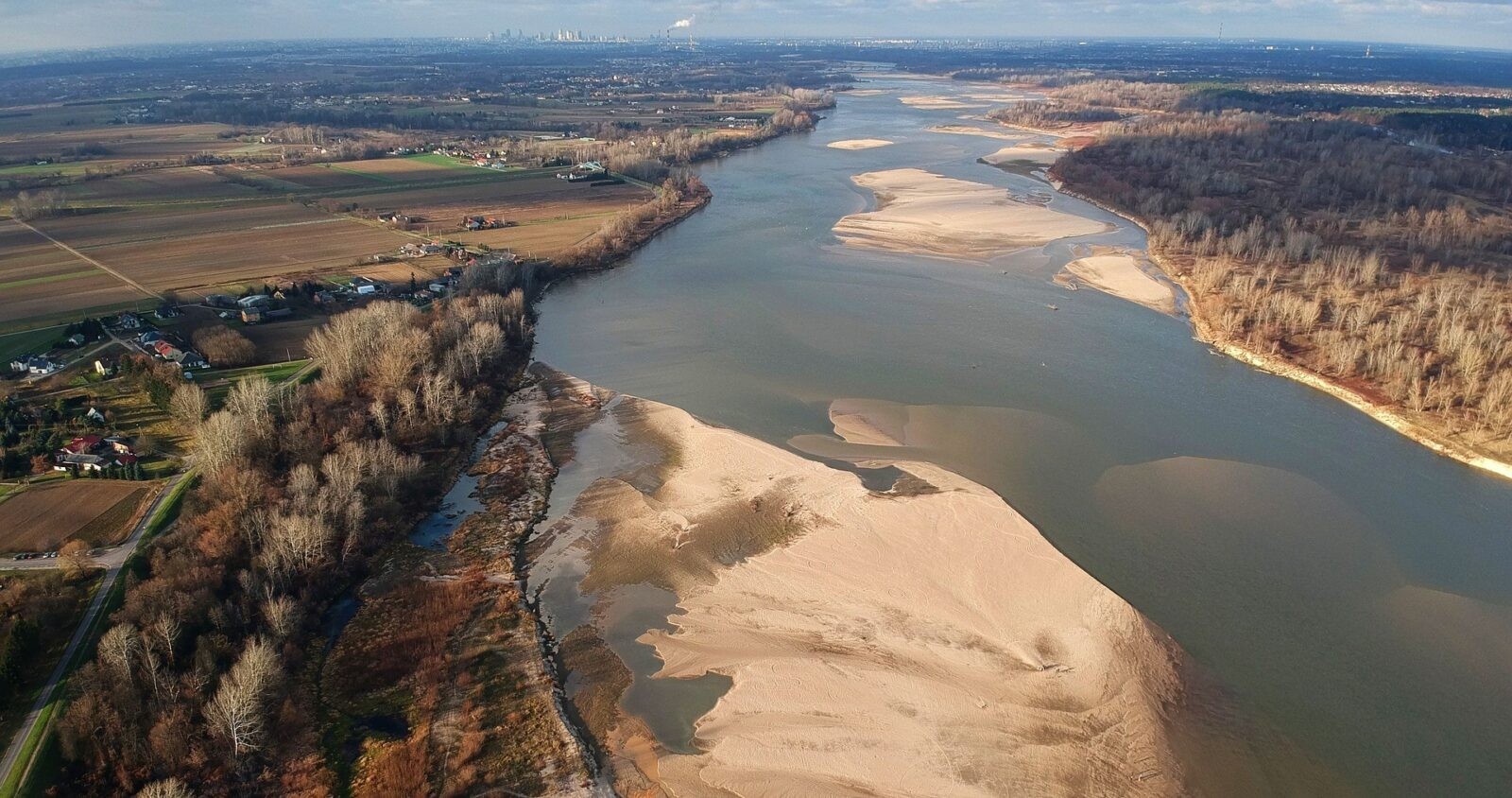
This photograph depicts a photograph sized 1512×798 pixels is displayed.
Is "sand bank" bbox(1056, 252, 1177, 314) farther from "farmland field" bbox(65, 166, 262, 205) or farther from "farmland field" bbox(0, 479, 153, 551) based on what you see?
"farmland field" bbox(65, 166, 262, 205)

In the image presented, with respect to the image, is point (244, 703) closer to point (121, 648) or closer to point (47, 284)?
point (121, 648)

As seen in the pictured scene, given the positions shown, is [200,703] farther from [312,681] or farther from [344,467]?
[344,467]

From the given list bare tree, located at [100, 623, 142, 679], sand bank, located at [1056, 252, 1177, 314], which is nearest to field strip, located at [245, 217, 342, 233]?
bare tree, located at [100, 623, 142, 679]

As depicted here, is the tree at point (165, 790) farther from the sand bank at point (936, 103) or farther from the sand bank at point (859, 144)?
the sand bank at point (936, 103)

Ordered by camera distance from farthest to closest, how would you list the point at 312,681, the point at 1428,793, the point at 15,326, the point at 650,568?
the point at 15,326 → the point at 650,568 → the point at 312,681 → the point at 1428,793

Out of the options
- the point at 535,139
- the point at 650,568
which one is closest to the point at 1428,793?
the point at 650,568

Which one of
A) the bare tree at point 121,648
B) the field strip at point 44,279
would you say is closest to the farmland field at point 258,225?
the field strip at point 44,279

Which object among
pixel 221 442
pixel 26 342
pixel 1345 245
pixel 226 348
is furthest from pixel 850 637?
pixel 1345 245
